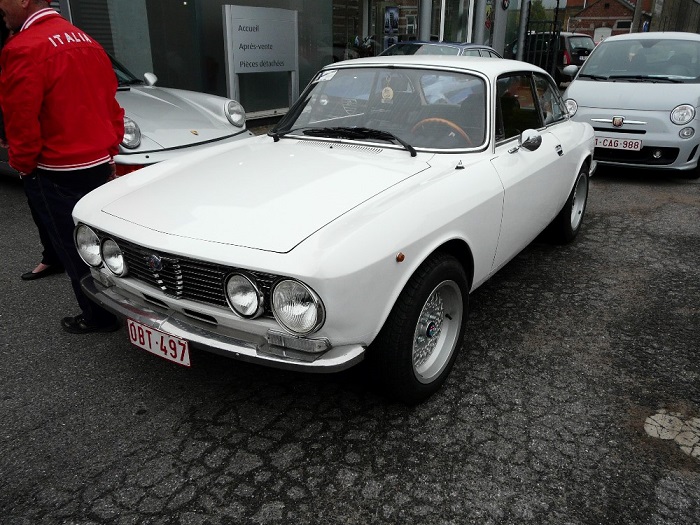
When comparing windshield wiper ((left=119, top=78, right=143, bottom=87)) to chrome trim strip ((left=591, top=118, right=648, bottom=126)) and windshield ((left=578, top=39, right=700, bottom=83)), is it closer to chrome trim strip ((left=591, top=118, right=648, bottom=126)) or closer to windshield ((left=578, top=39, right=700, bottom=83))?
chrome trim strip ((left=591, top=118, right=648, bottom=126))

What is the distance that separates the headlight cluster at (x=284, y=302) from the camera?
2086 mm

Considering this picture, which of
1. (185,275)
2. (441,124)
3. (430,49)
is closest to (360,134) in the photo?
(441,124)

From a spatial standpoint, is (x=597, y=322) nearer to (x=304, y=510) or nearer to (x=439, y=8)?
(x=304, y=510)

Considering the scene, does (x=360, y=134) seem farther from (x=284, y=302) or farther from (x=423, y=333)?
(x=284, y=302)

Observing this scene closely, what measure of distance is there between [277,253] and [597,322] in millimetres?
2389

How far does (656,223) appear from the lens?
555 centimetres

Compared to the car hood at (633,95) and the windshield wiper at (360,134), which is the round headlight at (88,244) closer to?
the windshield wiper at (360,134)

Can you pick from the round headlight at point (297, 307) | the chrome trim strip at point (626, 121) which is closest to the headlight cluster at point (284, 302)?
the round headlight at point (297, 307)

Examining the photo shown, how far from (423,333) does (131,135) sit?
3.16 meters

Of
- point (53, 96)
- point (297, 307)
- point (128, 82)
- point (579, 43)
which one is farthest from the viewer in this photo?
point (579, 43)

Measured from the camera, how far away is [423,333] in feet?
8.82

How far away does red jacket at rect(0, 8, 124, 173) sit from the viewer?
110 inches

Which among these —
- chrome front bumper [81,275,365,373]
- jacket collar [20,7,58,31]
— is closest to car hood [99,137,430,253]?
chrome front bumper [81,275,365,373]

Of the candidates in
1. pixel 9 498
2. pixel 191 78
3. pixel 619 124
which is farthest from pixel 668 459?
pixel 191 78
